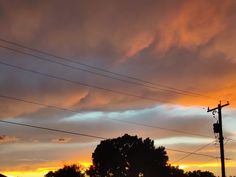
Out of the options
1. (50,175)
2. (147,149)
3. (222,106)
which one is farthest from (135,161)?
(222,106)

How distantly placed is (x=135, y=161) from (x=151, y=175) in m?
5.59

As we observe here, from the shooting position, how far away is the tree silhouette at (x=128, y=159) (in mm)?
125875

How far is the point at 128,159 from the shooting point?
128500mm

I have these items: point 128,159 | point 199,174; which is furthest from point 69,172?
point 199,174

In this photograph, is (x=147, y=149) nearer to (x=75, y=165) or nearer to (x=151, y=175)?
(x=151, y=175)

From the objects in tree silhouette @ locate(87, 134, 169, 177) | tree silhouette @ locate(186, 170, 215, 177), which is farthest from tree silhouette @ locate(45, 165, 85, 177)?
tree silhouette @ locate(186, 170, 215, 177)

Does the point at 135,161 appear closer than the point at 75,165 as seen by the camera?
Yes

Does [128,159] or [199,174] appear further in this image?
[199,174]

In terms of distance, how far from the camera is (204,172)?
157500 mm

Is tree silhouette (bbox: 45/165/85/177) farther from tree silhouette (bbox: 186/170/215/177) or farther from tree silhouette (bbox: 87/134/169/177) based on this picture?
tree silhouette (bbox: 186/170/215/177)

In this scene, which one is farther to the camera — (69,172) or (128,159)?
(69,172)

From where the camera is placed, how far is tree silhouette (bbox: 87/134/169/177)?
125875mm

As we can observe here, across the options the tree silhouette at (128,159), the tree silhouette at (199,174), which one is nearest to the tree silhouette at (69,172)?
the tree silhouette at (128,159)

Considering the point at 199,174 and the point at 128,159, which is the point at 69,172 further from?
the point at 199,174
